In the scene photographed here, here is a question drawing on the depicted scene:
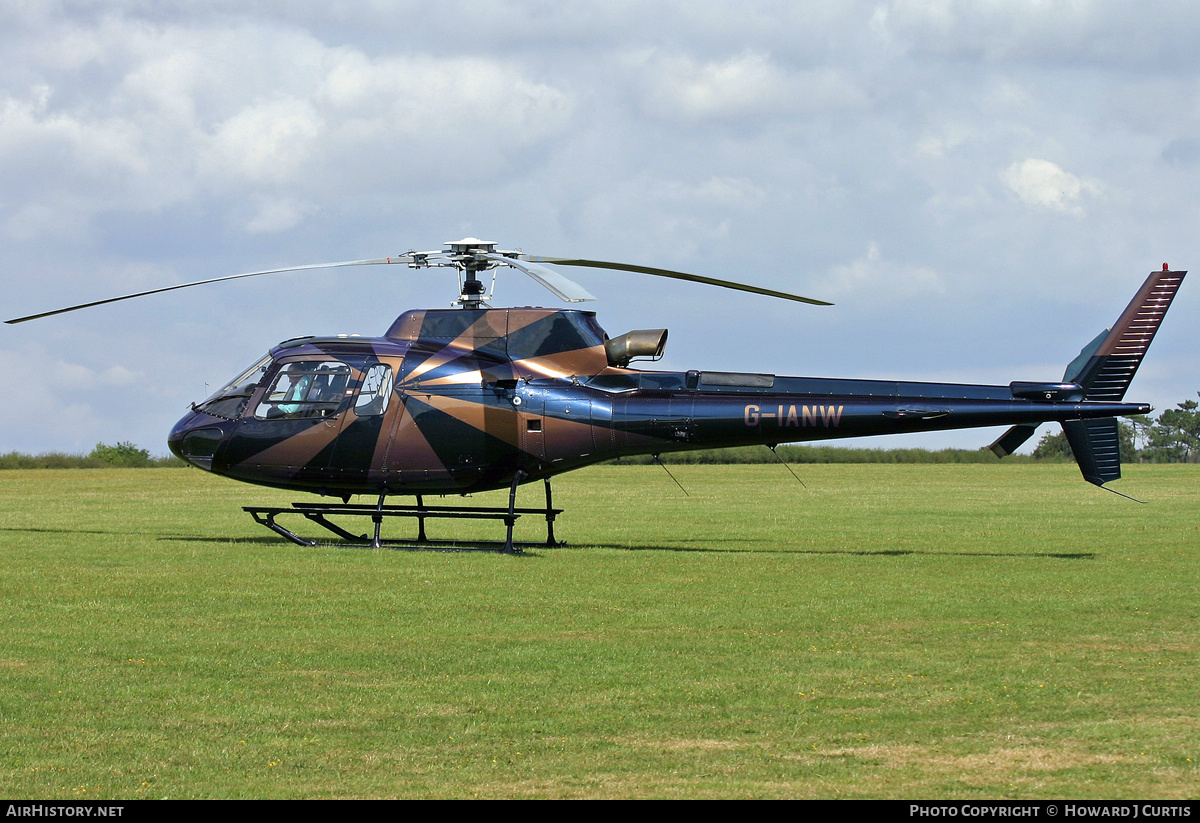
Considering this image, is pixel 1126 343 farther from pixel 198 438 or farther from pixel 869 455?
pixel 869 455

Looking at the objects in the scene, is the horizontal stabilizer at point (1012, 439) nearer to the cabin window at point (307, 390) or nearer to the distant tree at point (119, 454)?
the cabin window at point (307, 390)

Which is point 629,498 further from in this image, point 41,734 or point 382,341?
point 41,734

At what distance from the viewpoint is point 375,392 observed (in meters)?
20.4

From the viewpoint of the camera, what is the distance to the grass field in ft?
25.5

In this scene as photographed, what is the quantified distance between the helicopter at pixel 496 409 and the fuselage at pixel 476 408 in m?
0.02

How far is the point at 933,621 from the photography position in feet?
43.9

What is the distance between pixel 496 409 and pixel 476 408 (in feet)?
1.01

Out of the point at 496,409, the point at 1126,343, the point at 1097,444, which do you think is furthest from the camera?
the point at 496,409

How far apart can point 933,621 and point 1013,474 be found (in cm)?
4573

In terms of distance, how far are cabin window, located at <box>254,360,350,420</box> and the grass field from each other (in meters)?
2.16

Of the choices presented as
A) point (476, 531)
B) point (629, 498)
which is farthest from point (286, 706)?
point (629, 498)

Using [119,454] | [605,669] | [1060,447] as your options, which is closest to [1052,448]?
[1060,447]

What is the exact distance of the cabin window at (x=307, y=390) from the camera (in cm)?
2056

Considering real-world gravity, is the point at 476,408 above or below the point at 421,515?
above
